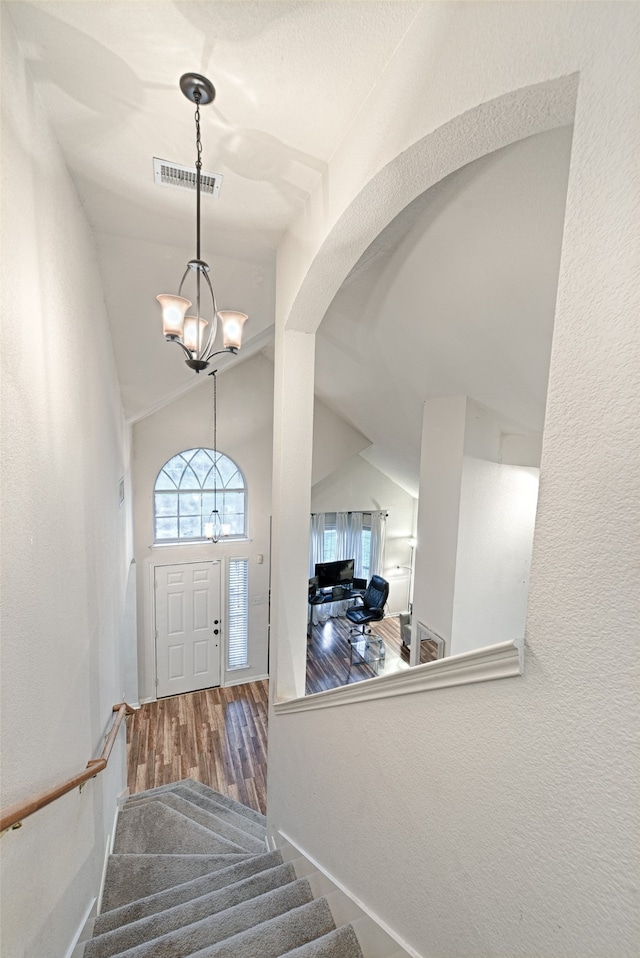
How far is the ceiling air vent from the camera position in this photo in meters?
1.88

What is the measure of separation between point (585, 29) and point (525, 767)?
1419 millimetres

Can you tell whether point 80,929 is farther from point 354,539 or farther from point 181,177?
point 354,539

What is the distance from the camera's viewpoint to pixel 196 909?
1.95m

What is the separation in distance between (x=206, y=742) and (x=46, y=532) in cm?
472

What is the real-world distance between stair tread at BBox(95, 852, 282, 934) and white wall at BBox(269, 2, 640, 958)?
1.22 meters

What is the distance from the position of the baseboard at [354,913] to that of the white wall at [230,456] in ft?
13.4

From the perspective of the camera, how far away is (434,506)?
351 centimetres

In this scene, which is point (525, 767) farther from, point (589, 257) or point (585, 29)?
point (585, 29)

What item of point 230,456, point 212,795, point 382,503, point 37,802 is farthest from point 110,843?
point 382,503

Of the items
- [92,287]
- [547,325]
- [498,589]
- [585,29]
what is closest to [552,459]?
[585,29]

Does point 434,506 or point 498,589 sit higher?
point 434,506

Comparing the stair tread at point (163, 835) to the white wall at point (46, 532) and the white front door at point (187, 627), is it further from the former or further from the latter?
the white front door at point (187, 627)

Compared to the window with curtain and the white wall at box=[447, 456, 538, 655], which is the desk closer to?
the window with curtain

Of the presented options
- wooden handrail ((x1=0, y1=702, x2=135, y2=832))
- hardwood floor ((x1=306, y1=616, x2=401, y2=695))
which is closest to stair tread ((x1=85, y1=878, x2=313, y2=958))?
wooden handrail ((x1=0, y1=702, x2=135, y2=832))
